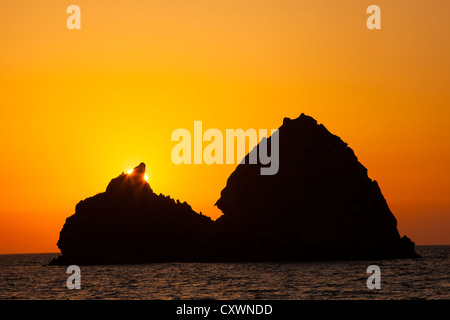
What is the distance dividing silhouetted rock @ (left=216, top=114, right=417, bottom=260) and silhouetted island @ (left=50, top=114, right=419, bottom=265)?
0.55 feet

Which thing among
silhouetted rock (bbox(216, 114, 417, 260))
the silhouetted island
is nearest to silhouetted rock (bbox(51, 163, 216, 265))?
the silhouetted island

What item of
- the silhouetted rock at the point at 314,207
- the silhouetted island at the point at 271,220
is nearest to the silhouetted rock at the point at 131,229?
the silhouetted island at the point at 271,220

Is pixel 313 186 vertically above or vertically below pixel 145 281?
above

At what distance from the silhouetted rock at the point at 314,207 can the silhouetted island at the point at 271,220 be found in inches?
6.5

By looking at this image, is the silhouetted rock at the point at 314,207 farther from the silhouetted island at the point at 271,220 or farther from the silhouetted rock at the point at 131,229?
the silhouetted rock at the point at 131,229

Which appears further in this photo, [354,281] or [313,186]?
[313,186]

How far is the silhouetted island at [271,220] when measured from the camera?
111 metres

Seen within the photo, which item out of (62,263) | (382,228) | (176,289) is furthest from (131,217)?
(176,289)

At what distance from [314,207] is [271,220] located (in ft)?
25.2

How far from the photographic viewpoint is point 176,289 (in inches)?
2140

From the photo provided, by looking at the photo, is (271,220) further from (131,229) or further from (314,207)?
(131,229)
